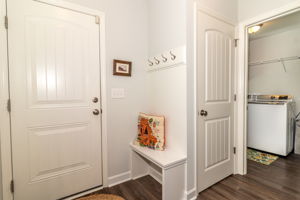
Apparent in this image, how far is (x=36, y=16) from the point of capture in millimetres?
1339

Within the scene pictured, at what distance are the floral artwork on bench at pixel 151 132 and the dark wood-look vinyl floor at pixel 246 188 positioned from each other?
1.64 ft

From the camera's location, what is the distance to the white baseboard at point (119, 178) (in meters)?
1.75

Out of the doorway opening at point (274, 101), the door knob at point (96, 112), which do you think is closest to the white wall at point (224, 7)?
the doorway opening at point (274, 101)

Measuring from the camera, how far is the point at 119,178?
5.92 feet

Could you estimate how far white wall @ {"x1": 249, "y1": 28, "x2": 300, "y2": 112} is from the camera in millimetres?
2787

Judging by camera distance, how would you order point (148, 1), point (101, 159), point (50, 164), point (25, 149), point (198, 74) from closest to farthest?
point (25, 149)
point (50, 164)
point (198, 74)
point (101, 159)
point (148, 1)

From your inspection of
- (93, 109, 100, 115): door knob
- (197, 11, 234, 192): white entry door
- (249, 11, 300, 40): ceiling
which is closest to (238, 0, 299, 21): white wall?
(197, 11, 234, 192): white entry door

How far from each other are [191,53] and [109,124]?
1.23m

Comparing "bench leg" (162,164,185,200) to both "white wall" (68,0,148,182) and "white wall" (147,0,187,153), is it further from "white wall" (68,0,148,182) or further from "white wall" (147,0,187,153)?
"white wall" (68,0,148,182)

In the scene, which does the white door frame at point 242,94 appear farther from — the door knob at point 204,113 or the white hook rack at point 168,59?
the white hook rack at point 168,59

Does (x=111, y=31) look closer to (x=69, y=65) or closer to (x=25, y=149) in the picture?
(x=69, y=65)

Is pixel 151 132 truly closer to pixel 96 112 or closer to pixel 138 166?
pixel 138 166

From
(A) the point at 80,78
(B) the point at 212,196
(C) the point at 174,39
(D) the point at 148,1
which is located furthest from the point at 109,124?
(D) the point at 148,1

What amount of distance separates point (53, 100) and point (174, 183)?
1.46 meters
